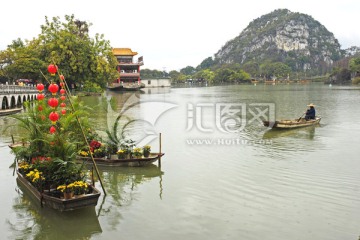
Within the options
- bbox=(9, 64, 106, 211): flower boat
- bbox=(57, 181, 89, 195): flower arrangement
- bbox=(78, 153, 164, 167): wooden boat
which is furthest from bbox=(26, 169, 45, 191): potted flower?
bbox=(78, 153, 164, 167): wooden boat

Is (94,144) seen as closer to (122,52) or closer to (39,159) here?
(39,159)

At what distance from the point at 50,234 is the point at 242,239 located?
4892 millimetres

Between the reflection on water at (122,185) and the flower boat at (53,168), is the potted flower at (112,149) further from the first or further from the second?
the flower boat at (53,168)

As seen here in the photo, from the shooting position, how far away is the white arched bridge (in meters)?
34.1

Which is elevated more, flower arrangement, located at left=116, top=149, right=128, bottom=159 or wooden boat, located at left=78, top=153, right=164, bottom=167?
flower arrangement, located at left=116, top=149, right=128, bottom=159

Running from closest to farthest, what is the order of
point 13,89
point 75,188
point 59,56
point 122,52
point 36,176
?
point 75,188
point 36,176
point 13,89
point 59,56
point 122,52

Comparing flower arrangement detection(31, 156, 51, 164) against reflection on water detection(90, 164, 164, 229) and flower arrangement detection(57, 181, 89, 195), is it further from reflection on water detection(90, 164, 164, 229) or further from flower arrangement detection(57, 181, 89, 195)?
reflection on water detection(90, 164, 164, 229)

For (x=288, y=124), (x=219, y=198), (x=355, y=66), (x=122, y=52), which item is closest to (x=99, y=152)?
(x=219, y=198)

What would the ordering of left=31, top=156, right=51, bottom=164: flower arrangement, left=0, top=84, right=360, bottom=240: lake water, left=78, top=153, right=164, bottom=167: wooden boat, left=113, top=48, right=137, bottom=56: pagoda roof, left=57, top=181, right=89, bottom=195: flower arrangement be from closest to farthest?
left=0, top=84, right=360, bottom=240: lake water → left=57, top=181, right=89, bottom=195: flower arrangement → left=31, top=156, right=51, bottom=164: flower arrangement → left=78, top=153, right=164, bottom=167: wooden boat → left=113, top=48, right=137, bottom=56: pagoda roof

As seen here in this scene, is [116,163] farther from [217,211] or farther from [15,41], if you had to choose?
[15,41]

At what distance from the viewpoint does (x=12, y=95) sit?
36875mm

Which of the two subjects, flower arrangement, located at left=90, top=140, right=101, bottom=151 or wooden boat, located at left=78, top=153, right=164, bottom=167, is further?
flower arrangement, located at left=90, top=140, right=101, bottom=151

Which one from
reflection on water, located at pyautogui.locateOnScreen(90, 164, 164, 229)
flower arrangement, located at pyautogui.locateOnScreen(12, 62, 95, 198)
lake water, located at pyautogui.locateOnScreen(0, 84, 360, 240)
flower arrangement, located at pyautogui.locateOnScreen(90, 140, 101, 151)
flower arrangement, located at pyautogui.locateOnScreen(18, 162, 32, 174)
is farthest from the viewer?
flower arrangement, located at pyautogui.locateOnScreen(90, 140, 101, 151)

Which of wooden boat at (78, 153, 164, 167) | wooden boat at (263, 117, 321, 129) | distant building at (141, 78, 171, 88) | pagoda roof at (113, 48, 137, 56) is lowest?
wooden boat at (78, 153, 164, 167)
